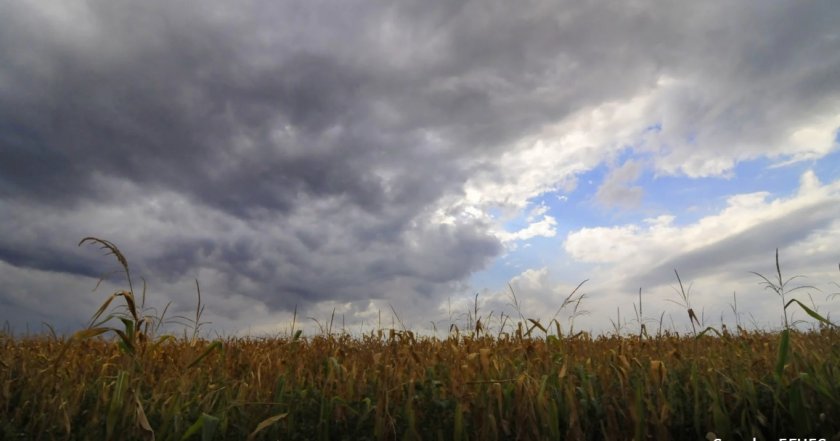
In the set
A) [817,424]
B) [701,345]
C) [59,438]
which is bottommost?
[59,438]

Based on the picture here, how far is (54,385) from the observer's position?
18.0 ft

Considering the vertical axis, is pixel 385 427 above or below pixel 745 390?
below

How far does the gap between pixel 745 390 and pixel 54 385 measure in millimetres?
6410

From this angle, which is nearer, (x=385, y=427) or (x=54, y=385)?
(x=385, y=427)

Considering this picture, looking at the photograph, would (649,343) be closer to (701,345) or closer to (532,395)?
(701,345)

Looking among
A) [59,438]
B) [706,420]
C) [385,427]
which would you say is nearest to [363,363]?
[385,427]

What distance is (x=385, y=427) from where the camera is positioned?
434 cm

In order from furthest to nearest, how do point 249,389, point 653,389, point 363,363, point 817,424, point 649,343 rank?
point 649,343 < point 363,363 < point 249,389 < point 653,389 < point 817,424

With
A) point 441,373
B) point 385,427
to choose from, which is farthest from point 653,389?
point 385,427

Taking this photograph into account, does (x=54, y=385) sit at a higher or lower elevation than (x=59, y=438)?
higher

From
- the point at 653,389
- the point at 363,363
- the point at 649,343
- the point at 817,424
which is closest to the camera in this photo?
the point at 817,424

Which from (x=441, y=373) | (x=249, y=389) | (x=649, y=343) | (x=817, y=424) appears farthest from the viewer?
(x=649, y=343)

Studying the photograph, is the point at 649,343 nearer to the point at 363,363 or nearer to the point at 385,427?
the point at 363,363

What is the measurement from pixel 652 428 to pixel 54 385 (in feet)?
18.3
